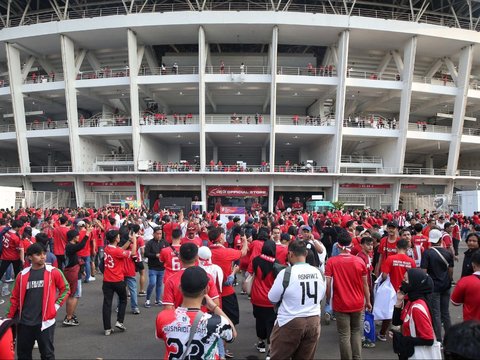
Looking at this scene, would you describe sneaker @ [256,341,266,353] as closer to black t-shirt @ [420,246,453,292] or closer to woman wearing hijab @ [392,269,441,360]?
woman wearing hijab @ [392,269,441,360]

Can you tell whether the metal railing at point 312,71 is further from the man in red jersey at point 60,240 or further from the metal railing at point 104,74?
the man in red jersey at point 60,240

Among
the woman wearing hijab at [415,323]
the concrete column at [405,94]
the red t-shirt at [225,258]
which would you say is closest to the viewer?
the woman wearing hijab at [415,323]

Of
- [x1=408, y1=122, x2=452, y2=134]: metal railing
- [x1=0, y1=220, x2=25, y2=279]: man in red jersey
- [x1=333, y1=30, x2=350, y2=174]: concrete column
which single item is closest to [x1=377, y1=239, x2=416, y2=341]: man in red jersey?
[x1=0, y1=220, x2=25, y2=279]: man in red jersey

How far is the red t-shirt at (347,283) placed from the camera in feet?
14.3

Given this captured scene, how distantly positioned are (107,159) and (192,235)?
29.6 meters

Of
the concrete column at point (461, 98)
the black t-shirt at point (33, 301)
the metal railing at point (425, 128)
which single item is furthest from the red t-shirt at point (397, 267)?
the metal railing at point (425, 128)

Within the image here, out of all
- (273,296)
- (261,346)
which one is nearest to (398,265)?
(261,346)

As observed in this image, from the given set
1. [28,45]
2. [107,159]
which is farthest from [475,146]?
[28,45]

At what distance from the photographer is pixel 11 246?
25.3 ft

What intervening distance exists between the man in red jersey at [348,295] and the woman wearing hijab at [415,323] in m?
0.74

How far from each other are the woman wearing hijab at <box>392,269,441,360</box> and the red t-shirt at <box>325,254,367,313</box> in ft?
2.41

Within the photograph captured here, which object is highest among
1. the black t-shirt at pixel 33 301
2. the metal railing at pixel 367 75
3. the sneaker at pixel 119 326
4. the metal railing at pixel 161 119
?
the metal railing at pixel 367 75

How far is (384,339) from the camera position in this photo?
228 inches

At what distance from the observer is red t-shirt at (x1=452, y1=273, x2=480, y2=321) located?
362 centimetres
